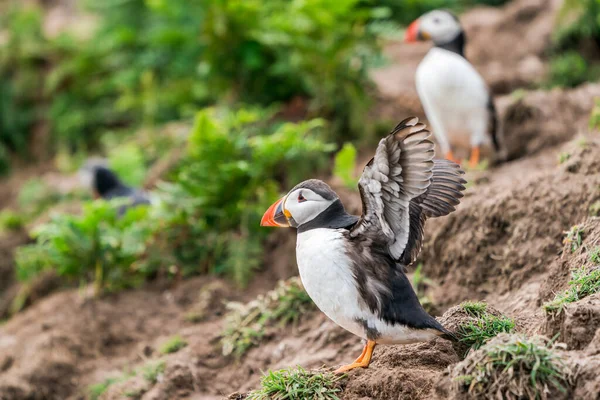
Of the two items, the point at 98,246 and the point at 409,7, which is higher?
the point at 409,7

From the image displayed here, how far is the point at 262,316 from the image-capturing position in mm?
5602

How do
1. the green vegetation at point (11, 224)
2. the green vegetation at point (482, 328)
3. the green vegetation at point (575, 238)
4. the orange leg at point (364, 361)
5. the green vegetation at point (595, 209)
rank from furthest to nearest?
the green vegetation at point (11, 224) < the green vegetation at point (595, 209) < the green vegetation at point (575, 238) < the orange leg at point (364, 361) < the green vegetation at point (482, 328)

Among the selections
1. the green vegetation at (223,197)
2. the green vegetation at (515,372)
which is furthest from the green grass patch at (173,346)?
the green vegetation at (515,372)

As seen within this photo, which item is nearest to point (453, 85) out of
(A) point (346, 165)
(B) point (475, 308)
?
(A) point (346, 165)

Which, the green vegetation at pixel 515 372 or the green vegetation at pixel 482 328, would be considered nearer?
the green vegetation at pixel 515 372

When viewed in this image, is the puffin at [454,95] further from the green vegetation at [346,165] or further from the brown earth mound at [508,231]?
the brown earth mound at [508,231]

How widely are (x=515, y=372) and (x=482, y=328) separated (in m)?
0.78

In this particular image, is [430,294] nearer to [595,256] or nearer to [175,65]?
[595,256]

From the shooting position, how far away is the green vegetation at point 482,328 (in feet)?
12.7

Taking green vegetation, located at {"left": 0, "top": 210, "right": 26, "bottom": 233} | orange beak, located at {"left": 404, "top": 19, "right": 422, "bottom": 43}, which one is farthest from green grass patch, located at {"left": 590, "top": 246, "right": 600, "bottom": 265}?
green vegetation, located at {"left": 0, "top": 210, "right": 26, "bottom": 233}

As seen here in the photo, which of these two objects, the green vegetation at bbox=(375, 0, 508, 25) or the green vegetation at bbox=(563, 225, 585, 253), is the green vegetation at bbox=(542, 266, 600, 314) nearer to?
the green vegetation at bbox=(563, 225, 585, 253)

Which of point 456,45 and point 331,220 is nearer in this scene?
point 331,220

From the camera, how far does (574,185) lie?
507 centimetres

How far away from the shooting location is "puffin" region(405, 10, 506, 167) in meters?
7.02
